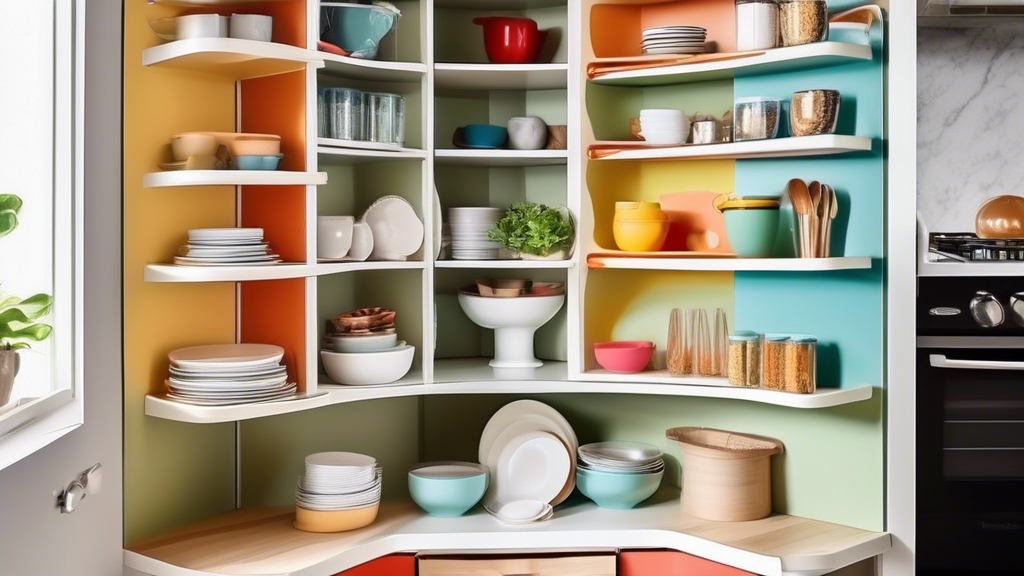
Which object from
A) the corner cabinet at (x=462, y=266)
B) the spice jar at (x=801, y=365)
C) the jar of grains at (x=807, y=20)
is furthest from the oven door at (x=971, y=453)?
the jar of grains at (x=807, y=20)

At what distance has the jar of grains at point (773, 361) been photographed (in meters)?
2.54

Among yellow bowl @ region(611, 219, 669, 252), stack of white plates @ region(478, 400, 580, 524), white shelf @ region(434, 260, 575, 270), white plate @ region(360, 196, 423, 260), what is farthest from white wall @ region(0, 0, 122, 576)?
yellow bowl @ region(611, 219, 669, 252)

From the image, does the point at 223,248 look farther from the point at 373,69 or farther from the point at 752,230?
the point at 752,230

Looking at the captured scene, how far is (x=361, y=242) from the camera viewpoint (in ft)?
8.84

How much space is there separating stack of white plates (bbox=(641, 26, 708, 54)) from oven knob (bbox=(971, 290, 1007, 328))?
3.17 ft

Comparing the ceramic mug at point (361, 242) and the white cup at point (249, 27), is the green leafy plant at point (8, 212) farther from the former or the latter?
the ceramic mug at point (361, 242)

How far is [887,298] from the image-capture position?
8.35 ft

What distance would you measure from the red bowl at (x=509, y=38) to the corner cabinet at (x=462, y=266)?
0.07 metres

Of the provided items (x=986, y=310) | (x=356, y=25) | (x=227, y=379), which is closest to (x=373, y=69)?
(x=356, y=25)

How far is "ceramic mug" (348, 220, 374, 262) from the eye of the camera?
2.69 meters

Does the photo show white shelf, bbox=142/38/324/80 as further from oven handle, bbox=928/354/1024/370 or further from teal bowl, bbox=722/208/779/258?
oven handle, bbox=928/354/1024/370

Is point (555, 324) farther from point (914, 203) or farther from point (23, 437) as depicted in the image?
point (23, 437)

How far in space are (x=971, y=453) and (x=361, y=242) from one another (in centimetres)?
166

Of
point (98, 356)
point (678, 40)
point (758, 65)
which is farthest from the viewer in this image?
point (678, 40)
